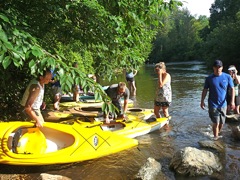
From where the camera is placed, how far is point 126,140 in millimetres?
5949

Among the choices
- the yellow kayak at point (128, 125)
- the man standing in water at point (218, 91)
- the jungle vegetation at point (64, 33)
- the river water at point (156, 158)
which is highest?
the jungle vegetation at point (64, 33)

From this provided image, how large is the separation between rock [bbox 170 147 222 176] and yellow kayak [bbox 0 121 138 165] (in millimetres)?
1119

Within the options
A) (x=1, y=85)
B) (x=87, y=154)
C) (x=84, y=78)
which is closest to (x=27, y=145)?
(x=87, y=154)

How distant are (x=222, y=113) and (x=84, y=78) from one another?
3.72 meters

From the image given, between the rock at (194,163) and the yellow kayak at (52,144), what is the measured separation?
3.67ft

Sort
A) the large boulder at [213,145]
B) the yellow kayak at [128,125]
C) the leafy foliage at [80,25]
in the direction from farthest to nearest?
the yellow kayak at [128,125]
the large boulder at [213,145]
the leafy foliage at [80,25]

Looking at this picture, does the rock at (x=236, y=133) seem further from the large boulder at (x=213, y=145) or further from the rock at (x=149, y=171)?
the rock at (x=149, y=171)

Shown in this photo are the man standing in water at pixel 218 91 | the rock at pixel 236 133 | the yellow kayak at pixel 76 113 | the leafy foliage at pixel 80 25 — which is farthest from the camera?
the yellow kayak at pixel 76 113

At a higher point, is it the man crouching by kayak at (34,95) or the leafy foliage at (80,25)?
the leafy foliage at (80,25)

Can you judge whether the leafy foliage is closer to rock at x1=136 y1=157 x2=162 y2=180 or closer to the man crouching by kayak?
the man crouching by kayak

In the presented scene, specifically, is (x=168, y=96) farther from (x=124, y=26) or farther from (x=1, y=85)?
(x=1, y=85)

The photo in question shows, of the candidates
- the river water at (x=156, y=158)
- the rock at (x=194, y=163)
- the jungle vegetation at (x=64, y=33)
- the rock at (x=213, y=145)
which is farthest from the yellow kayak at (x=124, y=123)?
the rock at (x=194, y=163)

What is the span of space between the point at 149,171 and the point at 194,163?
795 mm

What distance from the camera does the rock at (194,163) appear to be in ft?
16.2
